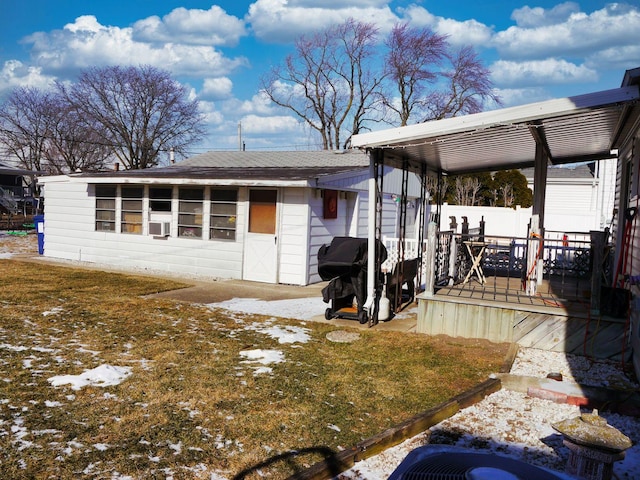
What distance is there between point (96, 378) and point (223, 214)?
24.9 ft

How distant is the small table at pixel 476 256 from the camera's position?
8.92m

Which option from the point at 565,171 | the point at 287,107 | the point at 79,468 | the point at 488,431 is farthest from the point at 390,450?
the point at 287,107

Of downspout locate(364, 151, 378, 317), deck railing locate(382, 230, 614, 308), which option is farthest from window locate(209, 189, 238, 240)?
downspout locate(364, 151, 378, 317)

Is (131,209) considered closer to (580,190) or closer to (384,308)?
(384,308)

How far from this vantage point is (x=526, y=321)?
22.5ft

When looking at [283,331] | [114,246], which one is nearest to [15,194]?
[114,246]

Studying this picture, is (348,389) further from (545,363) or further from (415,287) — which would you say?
(415,287)

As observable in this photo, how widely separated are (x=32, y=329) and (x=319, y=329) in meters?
3.69

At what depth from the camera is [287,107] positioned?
120 ft

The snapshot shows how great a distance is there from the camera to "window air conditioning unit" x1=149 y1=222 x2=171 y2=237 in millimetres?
13133

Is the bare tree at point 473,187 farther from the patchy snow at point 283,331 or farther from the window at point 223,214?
the patchy snow at point 283,331

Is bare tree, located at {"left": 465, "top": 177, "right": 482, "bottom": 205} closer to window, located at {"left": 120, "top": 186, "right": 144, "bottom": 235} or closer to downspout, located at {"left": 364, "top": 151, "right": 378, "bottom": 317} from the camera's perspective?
window, located at {"left": 120, "top": 186, "right": 144, "bottom": 235}

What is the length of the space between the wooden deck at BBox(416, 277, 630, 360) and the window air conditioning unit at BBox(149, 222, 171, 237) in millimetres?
7660

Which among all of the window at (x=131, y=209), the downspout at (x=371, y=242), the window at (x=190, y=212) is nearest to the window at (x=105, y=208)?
the window at (x=131, y=209)
